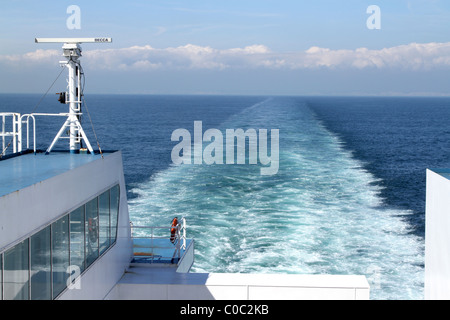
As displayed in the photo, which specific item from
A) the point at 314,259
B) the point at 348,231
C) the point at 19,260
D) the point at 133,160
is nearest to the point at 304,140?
the point at 133,160

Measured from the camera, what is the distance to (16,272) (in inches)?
281

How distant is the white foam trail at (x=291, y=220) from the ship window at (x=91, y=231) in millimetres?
7924

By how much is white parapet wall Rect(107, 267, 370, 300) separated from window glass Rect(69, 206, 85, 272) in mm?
1929

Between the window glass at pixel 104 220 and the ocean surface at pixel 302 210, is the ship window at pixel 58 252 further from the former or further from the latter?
Result: the ocean surface at pixel 302 210

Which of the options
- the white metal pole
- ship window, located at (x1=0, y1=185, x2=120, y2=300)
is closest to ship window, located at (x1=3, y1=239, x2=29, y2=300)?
ship window, located at (x1=0, y1=185, x2=120, y2=300)

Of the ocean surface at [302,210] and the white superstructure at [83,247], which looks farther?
the ocean surface at [302,210]

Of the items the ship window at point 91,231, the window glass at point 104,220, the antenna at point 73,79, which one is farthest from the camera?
the antenna at point 73,79

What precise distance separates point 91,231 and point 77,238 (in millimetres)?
767

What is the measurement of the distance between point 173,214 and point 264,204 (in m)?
4.14

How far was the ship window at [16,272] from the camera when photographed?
22.6ft

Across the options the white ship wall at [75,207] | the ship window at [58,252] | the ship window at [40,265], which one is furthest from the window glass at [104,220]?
the ship window at [40,265]

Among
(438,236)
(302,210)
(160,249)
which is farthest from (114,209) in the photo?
(302,210)

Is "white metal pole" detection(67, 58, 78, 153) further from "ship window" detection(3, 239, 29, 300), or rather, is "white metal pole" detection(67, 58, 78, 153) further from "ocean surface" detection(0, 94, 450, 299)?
"ocean surface" detection(0, 94, 450, 299)

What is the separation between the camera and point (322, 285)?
35.8ft
